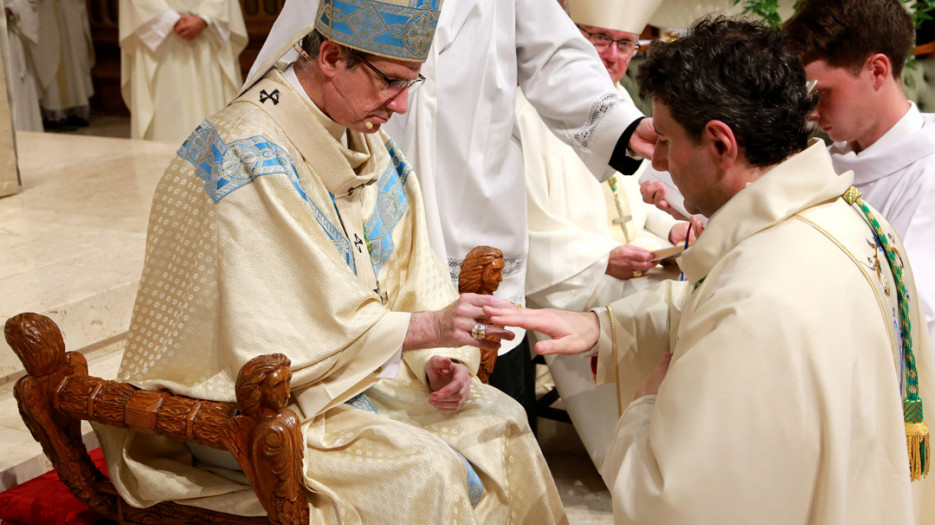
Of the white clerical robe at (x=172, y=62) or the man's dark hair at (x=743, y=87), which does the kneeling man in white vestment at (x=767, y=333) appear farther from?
the white clerical robe at (x=172, y=62)

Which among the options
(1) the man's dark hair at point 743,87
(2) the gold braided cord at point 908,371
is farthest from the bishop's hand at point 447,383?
(2) the gold braided cord at point 908,371

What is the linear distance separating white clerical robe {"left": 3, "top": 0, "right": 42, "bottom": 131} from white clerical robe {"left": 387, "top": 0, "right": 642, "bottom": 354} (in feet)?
24.0

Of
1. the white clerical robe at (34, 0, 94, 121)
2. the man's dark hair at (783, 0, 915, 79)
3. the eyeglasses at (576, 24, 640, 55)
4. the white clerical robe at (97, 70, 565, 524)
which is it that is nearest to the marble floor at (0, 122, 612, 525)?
the white clerical robe at (97, 70, 565, 524)

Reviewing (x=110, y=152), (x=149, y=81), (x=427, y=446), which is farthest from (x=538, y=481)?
(x=149, y=81)

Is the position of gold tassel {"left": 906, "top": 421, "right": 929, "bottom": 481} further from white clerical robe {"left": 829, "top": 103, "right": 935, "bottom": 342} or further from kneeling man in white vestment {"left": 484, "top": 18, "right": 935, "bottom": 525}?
white clerical robe {"left": 829, "top": 103, "right": 935, "bottom": 342}

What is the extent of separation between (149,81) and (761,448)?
6.40 metres

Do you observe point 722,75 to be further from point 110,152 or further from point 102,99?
point 102,99

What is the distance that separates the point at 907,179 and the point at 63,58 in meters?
9.53

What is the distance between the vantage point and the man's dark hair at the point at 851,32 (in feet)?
8.68

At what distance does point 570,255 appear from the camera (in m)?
3.82

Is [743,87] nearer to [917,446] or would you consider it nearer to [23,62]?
[917,446]

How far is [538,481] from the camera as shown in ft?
7.79

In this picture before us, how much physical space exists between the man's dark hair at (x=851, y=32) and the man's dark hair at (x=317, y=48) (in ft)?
Answer: 4.23

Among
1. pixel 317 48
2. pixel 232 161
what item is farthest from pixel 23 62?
pixel 232 161
